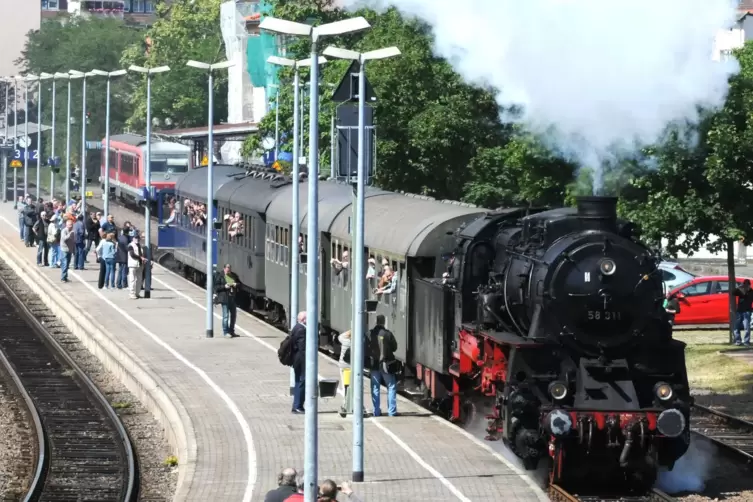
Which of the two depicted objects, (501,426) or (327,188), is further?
(327,188)

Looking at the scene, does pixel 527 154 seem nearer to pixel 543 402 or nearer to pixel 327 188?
pixel 327 188

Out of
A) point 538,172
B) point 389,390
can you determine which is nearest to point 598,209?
point 389,390

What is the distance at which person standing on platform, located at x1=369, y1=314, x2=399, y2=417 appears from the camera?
2203 cm

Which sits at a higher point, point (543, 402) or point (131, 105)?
point (131, 105)

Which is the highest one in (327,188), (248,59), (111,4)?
(111,4)

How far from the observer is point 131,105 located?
4331 inches

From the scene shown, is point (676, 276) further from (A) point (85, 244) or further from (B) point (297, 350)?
(B) point (297, 350)

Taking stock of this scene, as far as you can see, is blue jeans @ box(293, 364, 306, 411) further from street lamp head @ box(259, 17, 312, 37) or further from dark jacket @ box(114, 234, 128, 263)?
dark jacket @ box(114, 234, 128, 263)

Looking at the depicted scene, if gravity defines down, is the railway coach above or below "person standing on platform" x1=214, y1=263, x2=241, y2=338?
above

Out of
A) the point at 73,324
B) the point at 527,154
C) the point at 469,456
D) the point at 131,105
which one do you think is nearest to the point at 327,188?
the point at 527,154

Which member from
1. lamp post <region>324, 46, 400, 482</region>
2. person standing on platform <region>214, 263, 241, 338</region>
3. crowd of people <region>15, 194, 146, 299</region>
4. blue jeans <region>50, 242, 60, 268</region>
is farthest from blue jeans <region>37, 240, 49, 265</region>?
lamp post <region>324, 46, 400, 482</region>

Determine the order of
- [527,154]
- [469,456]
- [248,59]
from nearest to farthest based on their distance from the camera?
[469,456], [527,154], [248,59]

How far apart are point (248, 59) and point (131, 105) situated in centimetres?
2118

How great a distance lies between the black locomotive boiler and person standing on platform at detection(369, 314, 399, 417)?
354 centimetres
